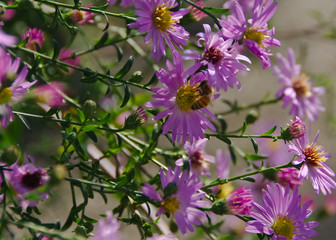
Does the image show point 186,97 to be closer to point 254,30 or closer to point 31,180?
point 254,30

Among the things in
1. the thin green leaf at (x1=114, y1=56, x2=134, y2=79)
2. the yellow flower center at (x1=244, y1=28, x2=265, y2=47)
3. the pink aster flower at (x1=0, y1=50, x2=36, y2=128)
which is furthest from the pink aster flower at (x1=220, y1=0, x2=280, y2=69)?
the pink aster flower at (x1=0, y1=50, x2=36, y2=128)

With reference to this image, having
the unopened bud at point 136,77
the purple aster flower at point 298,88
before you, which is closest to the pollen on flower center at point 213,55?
the unopened bud at point 136,77

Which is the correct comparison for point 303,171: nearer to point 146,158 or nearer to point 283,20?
point 146,158

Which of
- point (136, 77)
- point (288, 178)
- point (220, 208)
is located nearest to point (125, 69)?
point (136, 77)

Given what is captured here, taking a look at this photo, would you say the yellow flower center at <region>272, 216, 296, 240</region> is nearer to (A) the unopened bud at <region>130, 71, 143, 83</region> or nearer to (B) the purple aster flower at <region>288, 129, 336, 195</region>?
(B) the purple aster flower at <region>288, 129, 336, 195</region>

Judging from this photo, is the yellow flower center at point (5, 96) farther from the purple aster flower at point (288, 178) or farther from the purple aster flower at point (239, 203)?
the purple aster flower at point (288, 178)
